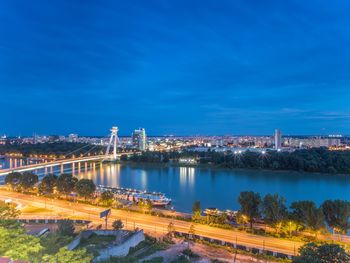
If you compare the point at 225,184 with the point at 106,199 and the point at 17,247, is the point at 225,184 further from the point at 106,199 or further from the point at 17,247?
the point at 17,247

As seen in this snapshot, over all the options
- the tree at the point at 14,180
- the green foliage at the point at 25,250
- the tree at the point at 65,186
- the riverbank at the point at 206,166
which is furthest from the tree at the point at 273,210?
the riverbank at the point at 206,166

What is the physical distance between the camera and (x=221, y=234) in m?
4.88

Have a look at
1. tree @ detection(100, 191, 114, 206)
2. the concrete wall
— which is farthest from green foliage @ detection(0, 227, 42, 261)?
tree @ detection(100, 191, 114, 206)

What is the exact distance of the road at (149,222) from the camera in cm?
442

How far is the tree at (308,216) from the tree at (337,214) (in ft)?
1.09

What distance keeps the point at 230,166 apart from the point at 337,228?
9520 mm

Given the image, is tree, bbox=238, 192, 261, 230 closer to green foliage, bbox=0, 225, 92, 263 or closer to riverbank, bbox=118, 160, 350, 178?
green foliage, bbox=0, 225, 92, 263

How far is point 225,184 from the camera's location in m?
10.3

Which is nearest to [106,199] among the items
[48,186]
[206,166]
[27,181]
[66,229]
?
[48,186]

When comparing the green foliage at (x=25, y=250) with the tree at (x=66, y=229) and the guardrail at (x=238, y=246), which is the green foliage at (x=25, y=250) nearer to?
the tree at (x=66, y=229)

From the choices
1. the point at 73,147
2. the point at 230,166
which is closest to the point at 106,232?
the point at 230,166

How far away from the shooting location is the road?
4418mm

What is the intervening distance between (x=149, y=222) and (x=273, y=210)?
2.34 meters

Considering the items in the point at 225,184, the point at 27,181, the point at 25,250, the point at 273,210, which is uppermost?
the point at 25,250
